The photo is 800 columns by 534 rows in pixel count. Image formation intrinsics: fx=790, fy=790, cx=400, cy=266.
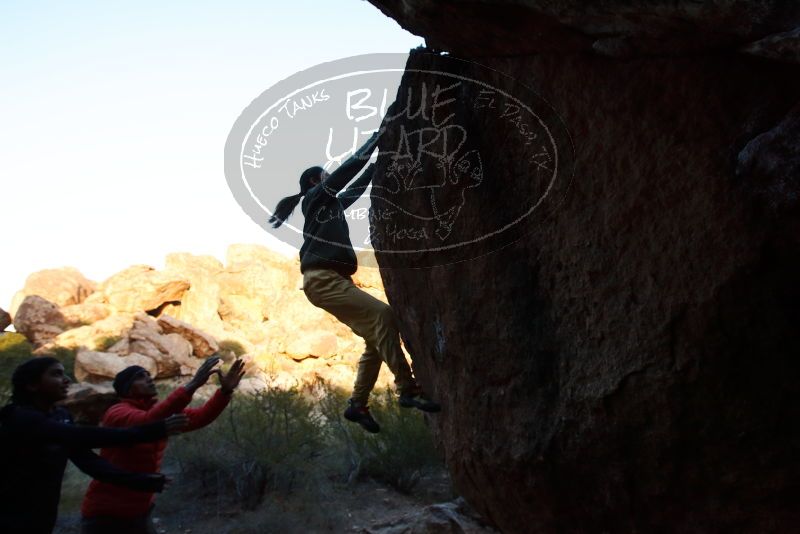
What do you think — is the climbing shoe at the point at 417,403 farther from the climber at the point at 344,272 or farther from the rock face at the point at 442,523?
the rock face at the point at 442,523

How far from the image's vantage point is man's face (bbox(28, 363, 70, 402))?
3.50 m

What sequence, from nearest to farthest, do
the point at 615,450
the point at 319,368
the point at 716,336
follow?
the point at 716,336 < the point at 615,450 < the point at 319,368

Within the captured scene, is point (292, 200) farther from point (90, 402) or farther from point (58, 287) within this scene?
point (58, 287)

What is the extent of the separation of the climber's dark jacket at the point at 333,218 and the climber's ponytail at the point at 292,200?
3.4 inches

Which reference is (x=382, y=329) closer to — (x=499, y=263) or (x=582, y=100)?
(x=499, y=263)

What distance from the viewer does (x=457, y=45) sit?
4199 millimetres

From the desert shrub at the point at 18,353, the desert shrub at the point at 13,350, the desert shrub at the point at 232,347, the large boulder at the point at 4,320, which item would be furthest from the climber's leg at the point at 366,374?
the large boulder at the point at 4,320

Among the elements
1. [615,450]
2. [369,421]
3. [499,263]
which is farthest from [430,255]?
[615,450]

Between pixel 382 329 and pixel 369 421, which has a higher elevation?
pixel 382 329

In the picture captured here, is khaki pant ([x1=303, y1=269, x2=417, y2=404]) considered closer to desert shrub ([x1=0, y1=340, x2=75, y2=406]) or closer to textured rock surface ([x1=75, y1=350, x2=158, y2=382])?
textured rock surface ([x1=75, y1=350, x2=158, y2=382])

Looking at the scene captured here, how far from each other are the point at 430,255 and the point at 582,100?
1.44 m

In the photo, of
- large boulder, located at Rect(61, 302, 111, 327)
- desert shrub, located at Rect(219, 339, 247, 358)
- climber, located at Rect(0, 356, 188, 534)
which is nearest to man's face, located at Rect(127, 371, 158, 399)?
climber, located at Rect(0, 356, 188, 534)

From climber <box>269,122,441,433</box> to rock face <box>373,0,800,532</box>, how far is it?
704mm

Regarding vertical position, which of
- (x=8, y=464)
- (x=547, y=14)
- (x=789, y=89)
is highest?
(x=547, y=14)
